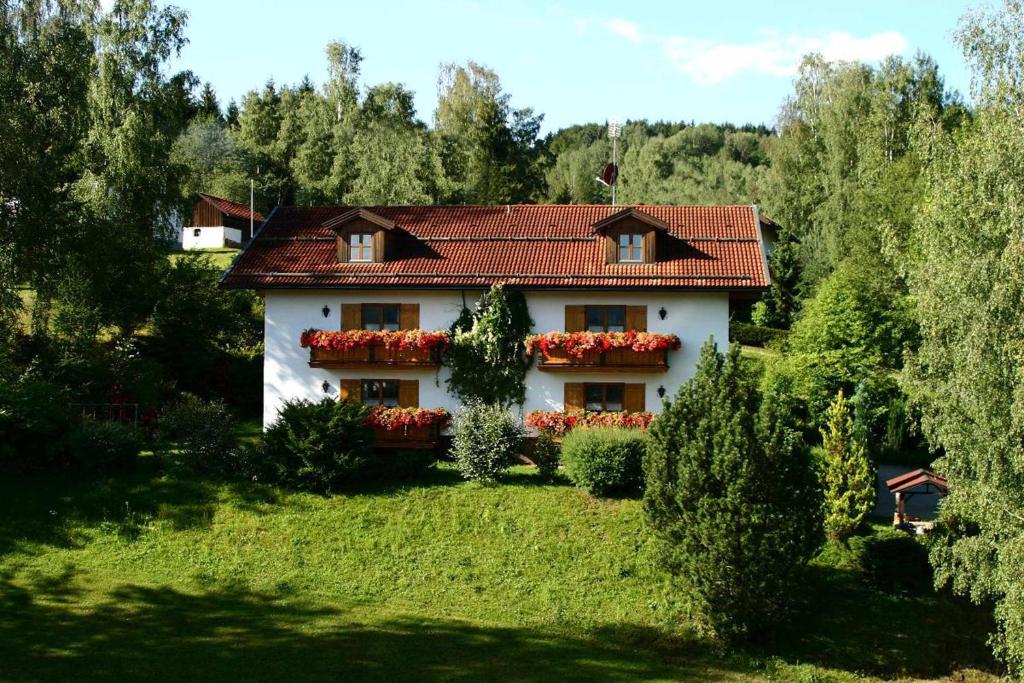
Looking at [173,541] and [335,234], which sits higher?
[335,234]

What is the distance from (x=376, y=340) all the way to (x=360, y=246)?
336 cm

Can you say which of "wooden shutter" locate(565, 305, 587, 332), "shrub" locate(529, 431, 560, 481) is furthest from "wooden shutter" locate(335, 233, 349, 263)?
"shrub" locate(529, 431, 560, 481)

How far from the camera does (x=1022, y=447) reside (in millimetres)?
20859

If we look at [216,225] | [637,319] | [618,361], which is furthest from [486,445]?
[216,225]

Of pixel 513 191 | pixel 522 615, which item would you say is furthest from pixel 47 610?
pixel 513 191

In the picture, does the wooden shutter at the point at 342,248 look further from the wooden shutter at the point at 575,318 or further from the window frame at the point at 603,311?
the window frame at the point at 603,311

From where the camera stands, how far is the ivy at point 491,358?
31.0 m

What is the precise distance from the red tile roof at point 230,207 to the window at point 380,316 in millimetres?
31330

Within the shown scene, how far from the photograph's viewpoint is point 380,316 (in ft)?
104

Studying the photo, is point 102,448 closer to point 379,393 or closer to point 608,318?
point 379,393

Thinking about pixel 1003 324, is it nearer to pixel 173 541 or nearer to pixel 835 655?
pixel 835 655

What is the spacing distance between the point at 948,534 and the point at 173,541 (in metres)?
17.2

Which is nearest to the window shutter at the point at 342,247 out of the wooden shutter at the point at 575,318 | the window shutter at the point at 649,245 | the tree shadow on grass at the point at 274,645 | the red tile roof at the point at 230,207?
the wooden shutter at the point at 575,318

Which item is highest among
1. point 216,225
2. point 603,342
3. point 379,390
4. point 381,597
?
point 216,225
